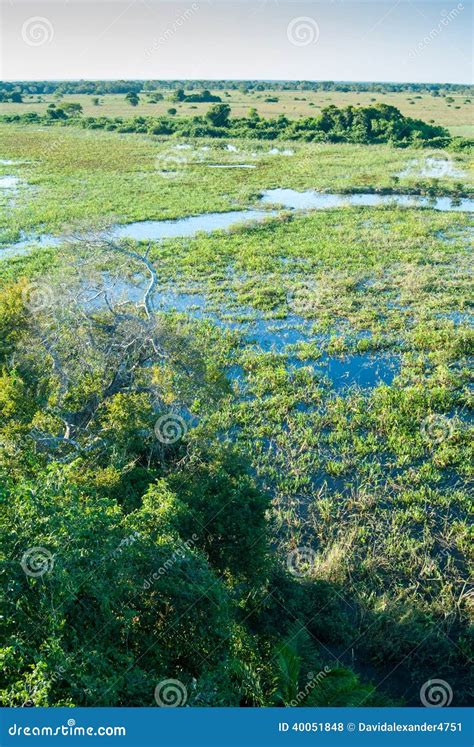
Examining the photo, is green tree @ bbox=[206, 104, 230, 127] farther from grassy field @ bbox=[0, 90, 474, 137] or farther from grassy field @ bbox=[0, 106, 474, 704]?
grassy field @ bbox=[0, 106, 474, 704]

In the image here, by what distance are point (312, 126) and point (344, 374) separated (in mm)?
56271

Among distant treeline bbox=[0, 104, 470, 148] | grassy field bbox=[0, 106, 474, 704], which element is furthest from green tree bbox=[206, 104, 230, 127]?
grassy field bbox=[0, 106, 474, 704]

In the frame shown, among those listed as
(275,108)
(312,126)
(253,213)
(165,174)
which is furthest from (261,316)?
(275,108)

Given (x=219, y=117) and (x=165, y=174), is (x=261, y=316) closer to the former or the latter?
(x=165, y=174)

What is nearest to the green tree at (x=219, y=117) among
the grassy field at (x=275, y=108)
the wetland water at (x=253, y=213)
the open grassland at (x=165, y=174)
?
the open grassland at (x=165, y=174)

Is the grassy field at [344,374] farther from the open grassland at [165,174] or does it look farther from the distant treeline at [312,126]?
the distant treeline at [312,126]

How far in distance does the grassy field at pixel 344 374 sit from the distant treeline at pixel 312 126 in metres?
21.6

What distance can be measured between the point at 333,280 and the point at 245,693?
1949 centimetres

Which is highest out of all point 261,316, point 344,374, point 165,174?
point 165,174

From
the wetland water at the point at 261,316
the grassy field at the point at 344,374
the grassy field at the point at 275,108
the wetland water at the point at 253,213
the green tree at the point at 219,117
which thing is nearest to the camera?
the grassy field at the point at 344,374

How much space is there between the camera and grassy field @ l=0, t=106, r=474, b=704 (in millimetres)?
Answer: 9180

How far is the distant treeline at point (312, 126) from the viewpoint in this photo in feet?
195

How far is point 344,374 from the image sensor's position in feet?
54.6

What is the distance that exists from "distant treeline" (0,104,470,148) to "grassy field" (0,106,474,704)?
852 inches
